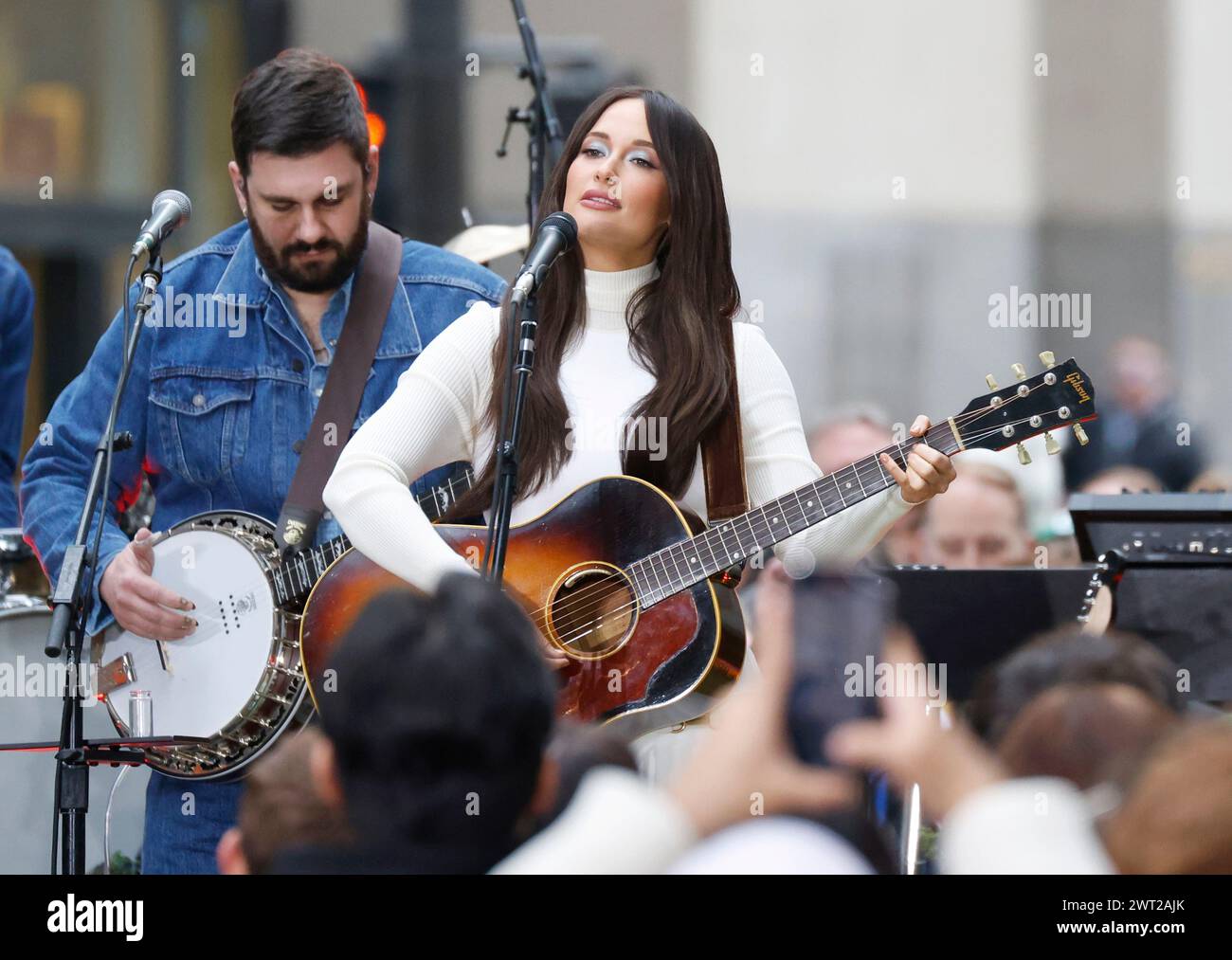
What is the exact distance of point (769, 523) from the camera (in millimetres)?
3311

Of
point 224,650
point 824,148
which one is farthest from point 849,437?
Answer: point 824,148

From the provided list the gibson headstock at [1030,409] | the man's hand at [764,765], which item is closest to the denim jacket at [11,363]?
the gibson headstock at [1030,409]

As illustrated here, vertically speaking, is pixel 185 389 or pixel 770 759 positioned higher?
pixel 185 389

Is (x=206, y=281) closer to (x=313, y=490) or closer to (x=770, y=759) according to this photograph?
(x=313, y=490)

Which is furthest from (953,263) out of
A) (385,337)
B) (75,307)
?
(385,337)

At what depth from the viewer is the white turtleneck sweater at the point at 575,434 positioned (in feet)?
10.9

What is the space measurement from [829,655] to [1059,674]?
0.35 metres

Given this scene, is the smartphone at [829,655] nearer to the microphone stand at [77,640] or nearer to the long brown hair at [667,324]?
the long brown hair at [667,324]

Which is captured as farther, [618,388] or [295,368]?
[295,368]

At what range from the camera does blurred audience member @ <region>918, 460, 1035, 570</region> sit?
16.9ft

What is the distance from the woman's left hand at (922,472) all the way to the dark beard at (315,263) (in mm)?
1427

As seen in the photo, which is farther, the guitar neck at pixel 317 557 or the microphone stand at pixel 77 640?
the guitar neck at pixel 317 557
